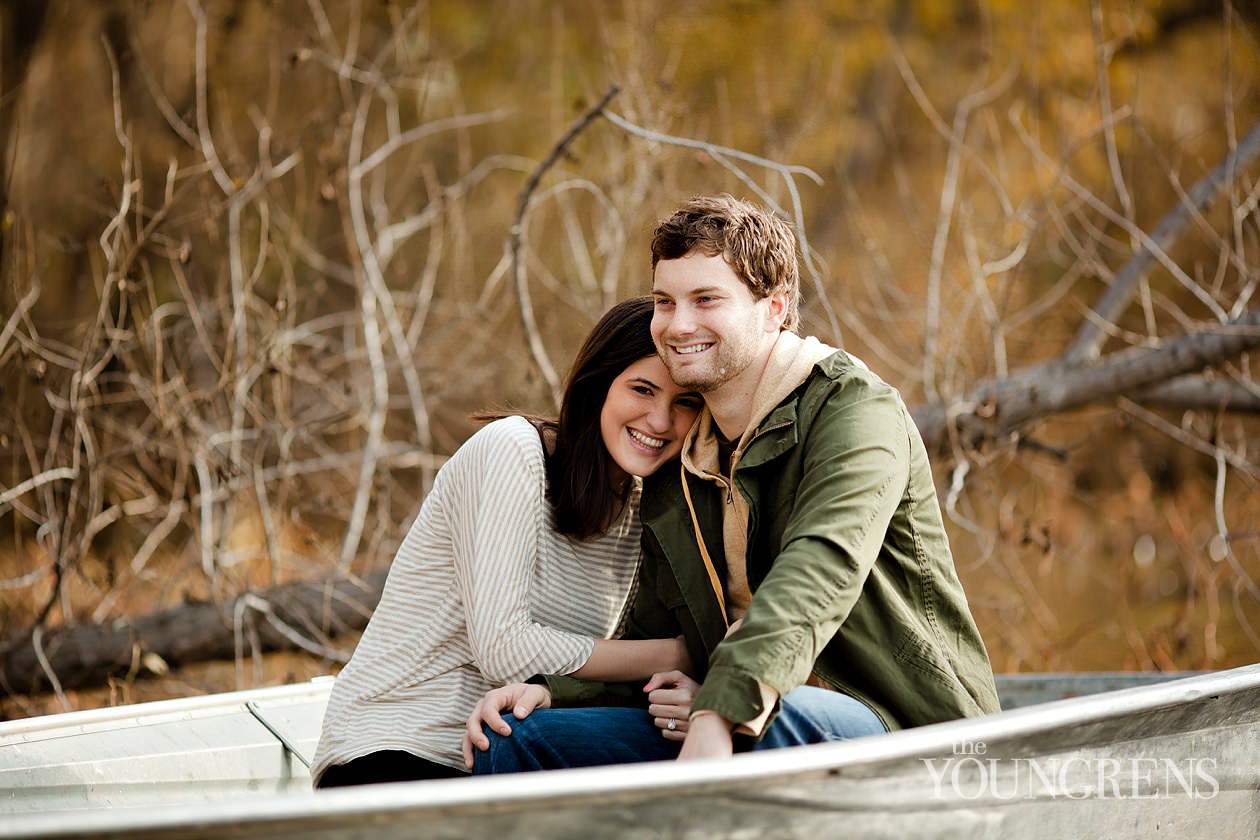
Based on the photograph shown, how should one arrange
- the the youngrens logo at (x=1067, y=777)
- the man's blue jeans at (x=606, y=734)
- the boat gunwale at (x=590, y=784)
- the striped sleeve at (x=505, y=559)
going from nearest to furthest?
the boat gunwale at (x=590, y=784), the the youngrens logo at (x=1067, y=777), the man's blue jeans at (x=606, y=734), the striped sleeve at (x=505, y=559)

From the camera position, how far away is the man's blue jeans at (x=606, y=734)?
221 centimetres

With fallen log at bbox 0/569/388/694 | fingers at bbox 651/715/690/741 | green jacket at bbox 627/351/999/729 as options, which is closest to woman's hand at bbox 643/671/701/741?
fingers at bbox 651/715/690/741

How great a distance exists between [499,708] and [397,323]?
8.44 feet

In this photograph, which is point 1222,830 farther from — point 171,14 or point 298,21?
point 171,14

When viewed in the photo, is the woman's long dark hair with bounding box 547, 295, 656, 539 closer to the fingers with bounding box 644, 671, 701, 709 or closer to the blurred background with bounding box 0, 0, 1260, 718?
the fingers with bounding box 644, 671, 701, 709

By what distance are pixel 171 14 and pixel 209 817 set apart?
6.59 m

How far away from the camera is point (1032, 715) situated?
200 cm

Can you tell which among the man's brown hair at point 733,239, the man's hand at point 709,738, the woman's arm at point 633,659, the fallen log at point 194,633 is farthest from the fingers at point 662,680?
the fallen log at point 194,633

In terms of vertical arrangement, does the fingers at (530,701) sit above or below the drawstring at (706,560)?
below

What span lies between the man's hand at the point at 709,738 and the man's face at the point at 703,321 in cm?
73

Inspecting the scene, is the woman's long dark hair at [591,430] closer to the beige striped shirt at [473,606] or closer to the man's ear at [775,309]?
the beige striped shirt at [473,606]

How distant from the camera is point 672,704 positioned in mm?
2414

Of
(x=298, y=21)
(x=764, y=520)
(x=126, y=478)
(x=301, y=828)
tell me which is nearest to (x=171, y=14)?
(x=298, y=21)

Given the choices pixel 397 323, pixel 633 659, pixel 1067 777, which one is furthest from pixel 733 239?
pixel 397 323
